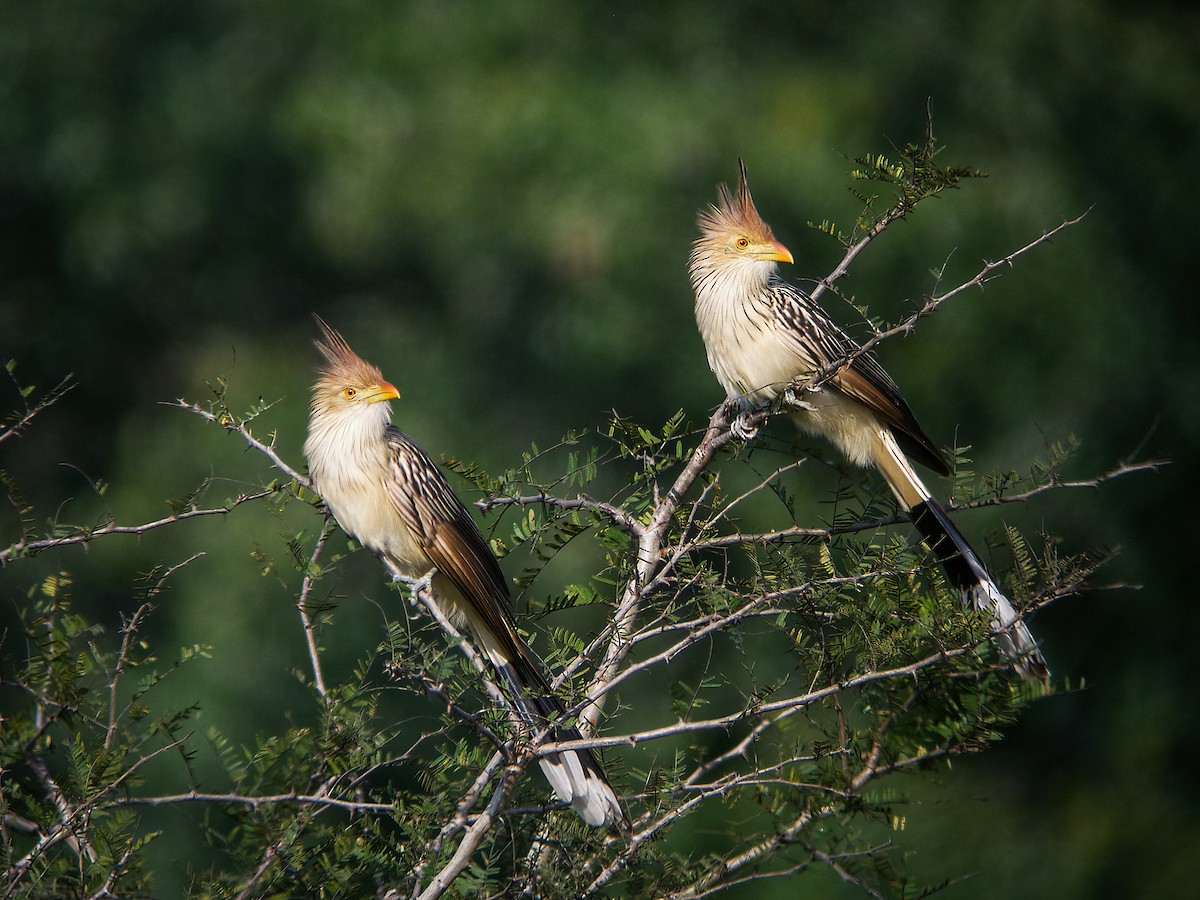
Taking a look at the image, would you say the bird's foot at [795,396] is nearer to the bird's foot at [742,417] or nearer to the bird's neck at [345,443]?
the bird's foot at [742,417]

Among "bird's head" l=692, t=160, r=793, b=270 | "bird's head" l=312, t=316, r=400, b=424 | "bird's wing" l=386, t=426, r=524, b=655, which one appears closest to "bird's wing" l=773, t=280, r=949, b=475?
"bird's head" l=692, t=160, r=793, b=270

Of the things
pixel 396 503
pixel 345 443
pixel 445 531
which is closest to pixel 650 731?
pixel 445 531

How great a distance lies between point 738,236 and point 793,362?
0.61 meters

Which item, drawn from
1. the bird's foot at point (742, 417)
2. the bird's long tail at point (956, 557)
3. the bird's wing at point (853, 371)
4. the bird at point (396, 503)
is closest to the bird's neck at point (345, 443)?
the bird at point (396, 503)

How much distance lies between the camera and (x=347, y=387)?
12.8ft

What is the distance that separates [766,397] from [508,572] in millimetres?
3560

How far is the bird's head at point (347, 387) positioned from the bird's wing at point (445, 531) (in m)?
0.12

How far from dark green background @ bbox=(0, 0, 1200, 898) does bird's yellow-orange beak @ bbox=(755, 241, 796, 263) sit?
345cm

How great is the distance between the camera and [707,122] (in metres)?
8.39

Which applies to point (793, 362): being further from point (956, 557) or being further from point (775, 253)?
point (956, 557)

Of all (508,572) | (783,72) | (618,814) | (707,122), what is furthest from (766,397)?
(783,72)

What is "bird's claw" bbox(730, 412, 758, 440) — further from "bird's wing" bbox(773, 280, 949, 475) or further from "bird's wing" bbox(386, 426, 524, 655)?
"bird's wing" bbox(386, 426, 524, 655)

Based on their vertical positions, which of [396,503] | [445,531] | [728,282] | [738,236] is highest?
[738,236]

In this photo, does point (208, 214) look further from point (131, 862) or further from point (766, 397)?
point (131, 862)
